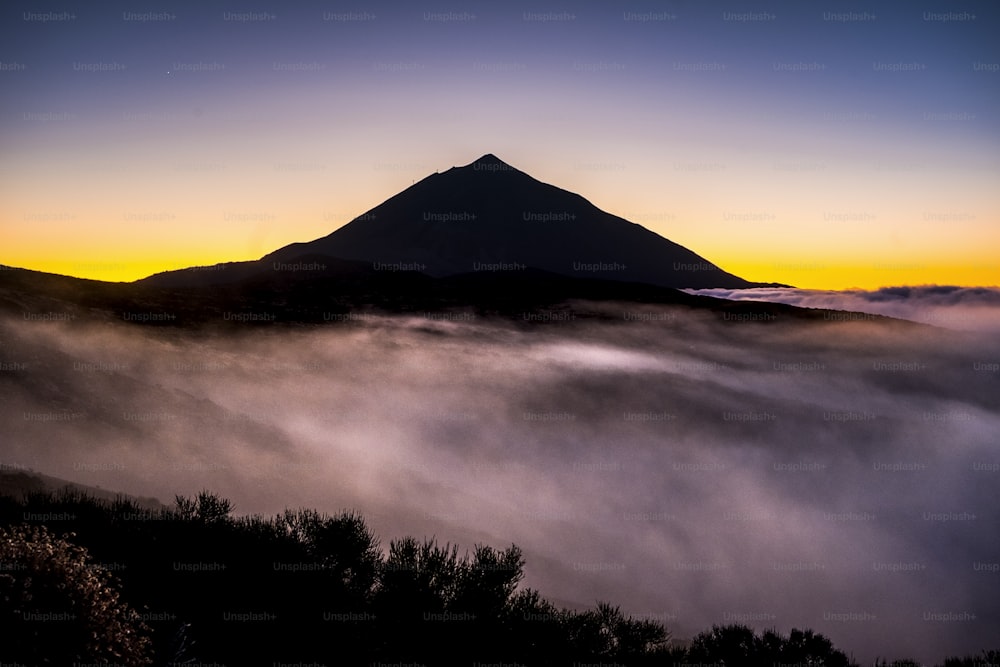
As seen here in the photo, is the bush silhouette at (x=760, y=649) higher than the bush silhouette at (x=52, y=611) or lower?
lower

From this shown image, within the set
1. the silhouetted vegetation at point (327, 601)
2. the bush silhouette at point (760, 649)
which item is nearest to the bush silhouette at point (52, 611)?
the silhouetted vegetation at point (327, 601)

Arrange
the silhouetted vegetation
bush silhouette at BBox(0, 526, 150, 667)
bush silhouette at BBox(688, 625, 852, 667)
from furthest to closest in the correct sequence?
1. bush silhouette at BBox(688, 625, 852, 667)
2. the silhouetted vegetation
3. bush silhouette at BBox(0, 526, 150, 667)

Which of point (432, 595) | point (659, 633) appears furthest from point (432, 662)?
point (659, 633)

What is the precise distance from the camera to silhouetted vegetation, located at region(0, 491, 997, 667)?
2042 cm

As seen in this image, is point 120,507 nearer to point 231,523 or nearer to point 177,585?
point 231,523

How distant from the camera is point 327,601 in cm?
2344

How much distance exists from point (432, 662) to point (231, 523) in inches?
577

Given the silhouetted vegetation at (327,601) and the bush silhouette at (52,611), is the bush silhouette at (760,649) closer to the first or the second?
the silhouetted vegetation at (327,601)

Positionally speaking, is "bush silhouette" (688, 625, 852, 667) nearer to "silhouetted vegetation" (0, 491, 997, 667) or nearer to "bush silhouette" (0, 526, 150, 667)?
"silhouetted vegetation" (0, 491, 997, 667)

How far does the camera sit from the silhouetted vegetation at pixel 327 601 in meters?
20.4

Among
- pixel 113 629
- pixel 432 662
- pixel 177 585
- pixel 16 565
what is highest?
pixel 16 565

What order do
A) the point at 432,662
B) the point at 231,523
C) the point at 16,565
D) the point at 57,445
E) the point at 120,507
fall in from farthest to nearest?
the point at 57,445 → the point at 231,523 → the point at 120,507 → the point at 432,662 → the point at 16,565

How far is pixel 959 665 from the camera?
98.0 feet

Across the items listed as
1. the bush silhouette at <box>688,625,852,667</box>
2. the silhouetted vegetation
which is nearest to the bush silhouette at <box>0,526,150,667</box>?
the silhouetted vegetation
